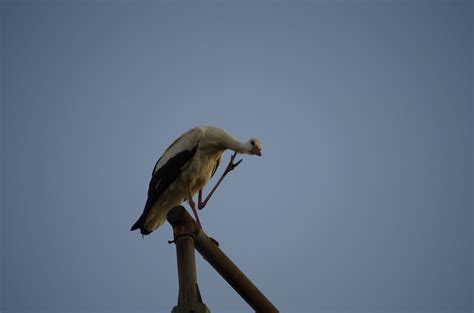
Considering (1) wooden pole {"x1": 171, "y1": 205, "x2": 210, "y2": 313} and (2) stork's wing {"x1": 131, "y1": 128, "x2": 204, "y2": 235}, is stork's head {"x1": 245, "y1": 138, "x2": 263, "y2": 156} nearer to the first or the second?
(2) stork's wing {"x1": 131, "y1": 128, "x2": 204, "y2": 235}

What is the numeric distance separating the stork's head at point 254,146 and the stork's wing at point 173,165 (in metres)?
0.60

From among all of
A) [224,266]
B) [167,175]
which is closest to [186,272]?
[224,266]

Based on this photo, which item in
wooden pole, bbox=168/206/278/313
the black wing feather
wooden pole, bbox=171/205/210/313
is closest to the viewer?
wooden pole, bbox=171/205/210/313

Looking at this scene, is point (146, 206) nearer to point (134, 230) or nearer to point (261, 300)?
point (134, 230)

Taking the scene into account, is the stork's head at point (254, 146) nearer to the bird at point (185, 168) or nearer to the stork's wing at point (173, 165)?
the bird at point (185, 168)

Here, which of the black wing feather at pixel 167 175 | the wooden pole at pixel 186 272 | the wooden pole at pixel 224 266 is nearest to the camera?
the wooden pole at pixel 186 272

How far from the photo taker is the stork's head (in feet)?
22.7

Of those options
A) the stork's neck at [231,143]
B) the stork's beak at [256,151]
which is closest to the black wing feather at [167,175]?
the stork's neck at [231,143]

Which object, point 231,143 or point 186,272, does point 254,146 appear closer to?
point 231,143

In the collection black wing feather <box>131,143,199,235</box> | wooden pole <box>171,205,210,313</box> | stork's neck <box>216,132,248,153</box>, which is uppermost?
stork's neck <box>216,132,248,153</box>

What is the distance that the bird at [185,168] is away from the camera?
691 centimetres

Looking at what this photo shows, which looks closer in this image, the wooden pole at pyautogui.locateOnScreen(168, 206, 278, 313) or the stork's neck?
the wooden pole at pyautogui.locateOnScreen(168, 206, 278, 313)

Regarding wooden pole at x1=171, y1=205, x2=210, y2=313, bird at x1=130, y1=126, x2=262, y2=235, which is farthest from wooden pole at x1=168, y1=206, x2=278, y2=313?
bird at x1=130, y1=126, x2=262, y2=235

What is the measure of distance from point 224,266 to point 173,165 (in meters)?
2.81
